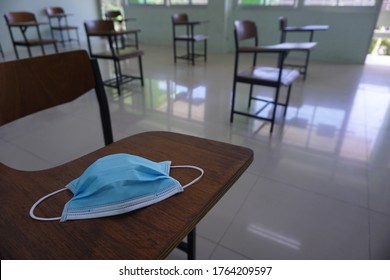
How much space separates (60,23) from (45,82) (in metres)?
7.48

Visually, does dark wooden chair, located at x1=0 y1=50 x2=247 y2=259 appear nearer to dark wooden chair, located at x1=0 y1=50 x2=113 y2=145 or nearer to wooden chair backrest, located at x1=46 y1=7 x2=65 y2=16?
dark wooden chair, located at x1=0 y1=50 x2=113 y2=145

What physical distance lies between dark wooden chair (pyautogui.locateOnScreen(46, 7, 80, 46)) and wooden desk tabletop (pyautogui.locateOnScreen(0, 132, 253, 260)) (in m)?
7.04

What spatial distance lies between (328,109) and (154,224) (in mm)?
2989

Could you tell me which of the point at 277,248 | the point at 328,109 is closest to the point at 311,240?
the point at 277,248

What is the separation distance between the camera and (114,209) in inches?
16.6

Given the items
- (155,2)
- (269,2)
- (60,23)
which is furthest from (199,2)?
(60,23)

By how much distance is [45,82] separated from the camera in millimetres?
821

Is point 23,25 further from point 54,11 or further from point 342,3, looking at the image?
point 342,3

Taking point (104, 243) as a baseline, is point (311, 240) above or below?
below

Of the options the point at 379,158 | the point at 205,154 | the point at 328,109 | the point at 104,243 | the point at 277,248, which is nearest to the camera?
the point at 104,243

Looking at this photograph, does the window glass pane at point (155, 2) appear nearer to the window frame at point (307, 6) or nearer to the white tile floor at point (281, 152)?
the window frame at point (307, 6)

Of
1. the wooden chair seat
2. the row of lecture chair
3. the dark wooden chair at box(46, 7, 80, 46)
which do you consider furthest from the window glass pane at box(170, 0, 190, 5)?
the wooden chair seat

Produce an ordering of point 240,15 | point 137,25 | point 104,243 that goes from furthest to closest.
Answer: point 137,25 → point 240,15 → point 104,243

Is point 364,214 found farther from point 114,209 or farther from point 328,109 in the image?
point 328,109
